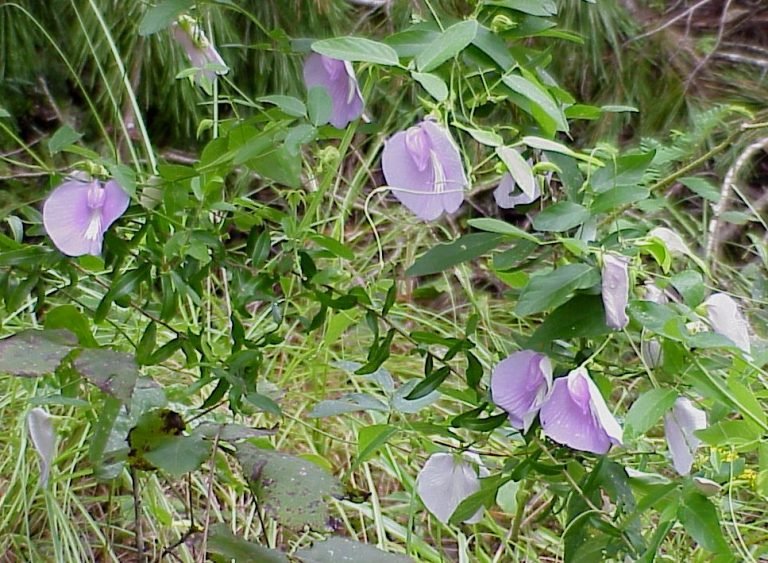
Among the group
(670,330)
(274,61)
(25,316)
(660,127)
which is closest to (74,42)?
(274,61)

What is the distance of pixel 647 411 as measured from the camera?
1.78ft

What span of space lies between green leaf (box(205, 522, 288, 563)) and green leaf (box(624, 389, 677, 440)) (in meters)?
0.22

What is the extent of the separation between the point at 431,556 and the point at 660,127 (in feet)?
3.80

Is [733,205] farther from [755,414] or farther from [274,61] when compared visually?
[755,414]

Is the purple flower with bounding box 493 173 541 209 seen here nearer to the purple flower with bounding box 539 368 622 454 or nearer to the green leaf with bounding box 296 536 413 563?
the purple flower with bounding box 539 368 622 454

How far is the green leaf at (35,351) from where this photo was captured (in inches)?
20.5

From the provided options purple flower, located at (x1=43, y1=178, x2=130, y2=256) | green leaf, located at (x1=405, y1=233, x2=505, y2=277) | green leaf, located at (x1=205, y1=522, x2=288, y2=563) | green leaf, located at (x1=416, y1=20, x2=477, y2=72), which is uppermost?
green leaf, located at (x1=416, y1=20, x2=477, y2=72)

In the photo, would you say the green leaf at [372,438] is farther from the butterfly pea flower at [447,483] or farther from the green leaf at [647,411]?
the green leaf at [647,411]

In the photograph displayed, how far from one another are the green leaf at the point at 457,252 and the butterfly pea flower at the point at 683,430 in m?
0.15

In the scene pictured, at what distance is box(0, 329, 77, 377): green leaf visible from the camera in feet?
1.71

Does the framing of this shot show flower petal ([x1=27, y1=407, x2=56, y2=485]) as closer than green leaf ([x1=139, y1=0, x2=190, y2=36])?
No

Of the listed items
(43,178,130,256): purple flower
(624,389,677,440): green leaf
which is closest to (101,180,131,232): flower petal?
(43,178,130,256): purple flower

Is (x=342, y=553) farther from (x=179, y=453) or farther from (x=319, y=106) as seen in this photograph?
(x=319, y=106)

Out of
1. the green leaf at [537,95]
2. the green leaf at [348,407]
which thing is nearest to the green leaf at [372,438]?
the green leaf at [348,407]
